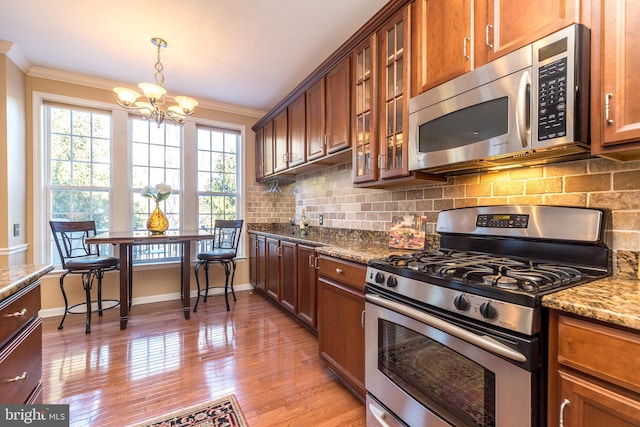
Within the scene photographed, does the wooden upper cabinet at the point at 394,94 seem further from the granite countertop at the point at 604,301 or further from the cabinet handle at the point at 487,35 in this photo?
the granite countertop at the point at 604,301

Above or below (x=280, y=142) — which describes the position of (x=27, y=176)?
below

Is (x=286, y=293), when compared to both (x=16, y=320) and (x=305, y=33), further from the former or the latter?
(x=305, y=33)

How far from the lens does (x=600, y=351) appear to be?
79cm

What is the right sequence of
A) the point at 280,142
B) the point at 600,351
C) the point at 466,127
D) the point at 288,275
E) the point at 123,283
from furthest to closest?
the point at 280,142
the point at 288,275
the point at 123,283
the point at 466,127
the point at 600,351

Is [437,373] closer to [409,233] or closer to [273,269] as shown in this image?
[409,233]

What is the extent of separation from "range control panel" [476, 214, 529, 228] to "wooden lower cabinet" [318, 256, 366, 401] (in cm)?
73

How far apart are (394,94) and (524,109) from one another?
2.75 feet

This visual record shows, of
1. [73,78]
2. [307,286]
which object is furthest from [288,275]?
[73,78]

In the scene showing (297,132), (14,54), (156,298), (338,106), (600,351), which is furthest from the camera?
(156,298)

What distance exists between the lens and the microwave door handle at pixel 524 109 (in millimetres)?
1187

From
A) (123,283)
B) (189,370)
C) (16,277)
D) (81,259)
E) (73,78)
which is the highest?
(73,78)

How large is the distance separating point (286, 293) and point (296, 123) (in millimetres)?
1848

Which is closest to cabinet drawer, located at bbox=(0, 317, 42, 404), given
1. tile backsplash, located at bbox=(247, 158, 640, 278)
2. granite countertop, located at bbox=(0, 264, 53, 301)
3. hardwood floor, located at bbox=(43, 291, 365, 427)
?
granite countertop, located at bbox=(0, 264, 53, 301)

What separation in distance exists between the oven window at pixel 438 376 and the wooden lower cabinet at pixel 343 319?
25 centimetres
